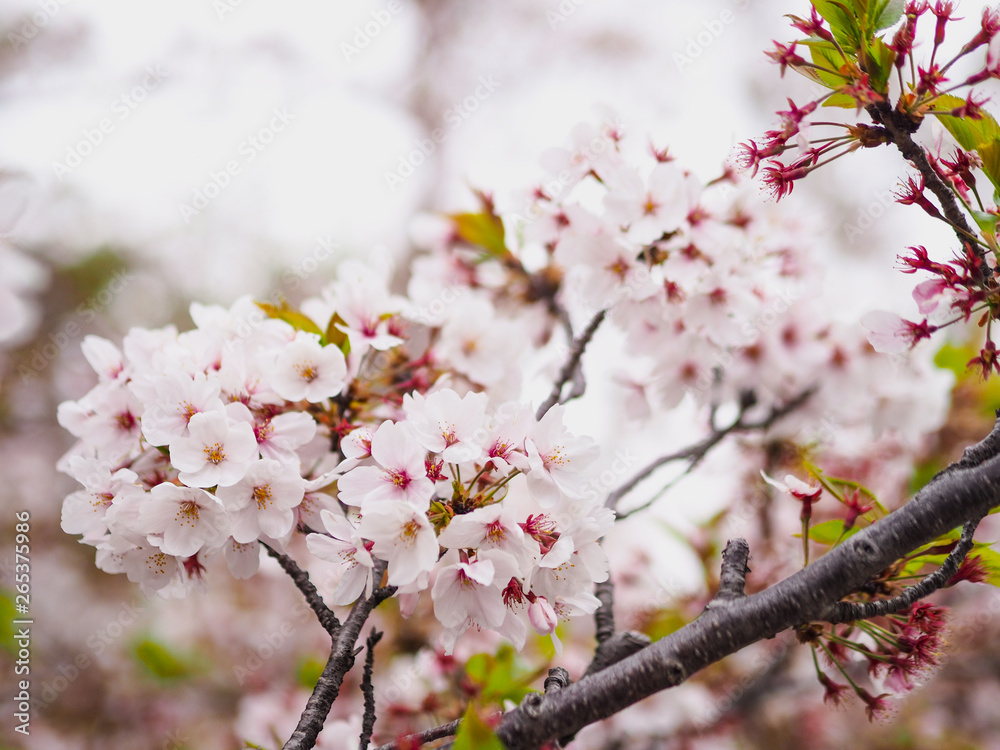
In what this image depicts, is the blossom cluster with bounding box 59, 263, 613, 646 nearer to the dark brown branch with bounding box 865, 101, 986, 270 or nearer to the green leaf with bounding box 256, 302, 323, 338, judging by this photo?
the green leaf with bounding box 256, 302, 323, 338

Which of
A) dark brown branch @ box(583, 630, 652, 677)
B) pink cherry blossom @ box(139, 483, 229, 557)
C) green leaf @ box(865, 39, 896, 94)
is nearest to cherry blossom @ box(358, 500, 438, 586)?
pink cherry blossom @ box(139, 483, 229, 557)

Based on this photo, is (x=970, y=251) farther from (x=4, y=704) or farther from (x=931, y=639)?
(x=4, y=704)

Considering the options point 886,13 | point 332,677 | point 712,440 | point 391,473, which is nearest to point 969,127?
point 886,13

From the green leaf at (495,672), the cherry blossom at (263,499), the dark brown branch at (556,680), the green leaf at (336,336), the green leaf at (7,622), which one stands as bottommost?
the dark brown branch at (556,680)

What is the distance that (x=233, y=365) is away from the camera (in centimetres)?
99

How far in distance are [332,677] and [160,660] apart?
177 centimetres

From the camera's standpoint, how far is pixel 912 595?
30.5 inches

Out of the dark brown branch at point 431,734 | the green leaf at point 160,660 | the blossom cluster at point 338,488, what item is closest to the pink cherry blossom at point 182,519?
the blossom cluster at point 338,488

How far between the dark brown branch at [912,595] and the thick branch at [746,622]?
0.11ft

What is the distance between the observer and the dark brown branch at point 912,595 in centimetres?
76

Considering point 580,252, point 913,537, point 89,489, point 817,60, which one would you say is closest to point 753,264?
point 580,252

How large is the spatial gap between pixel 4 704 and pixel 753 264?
10.6ft

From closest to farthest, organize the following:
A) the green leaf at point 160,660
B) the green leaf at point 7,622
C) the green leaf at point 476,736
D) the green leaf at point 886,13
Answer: the green leaf at point 476,736 → the green leaf at point 886,13 → the green leaf at point 7,622 → the green leaf at point 160,660

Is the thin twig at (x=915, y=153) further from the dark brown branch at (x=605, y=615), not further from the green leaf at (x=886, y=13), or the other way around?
the dark brown branch at (x=605, y=615)
